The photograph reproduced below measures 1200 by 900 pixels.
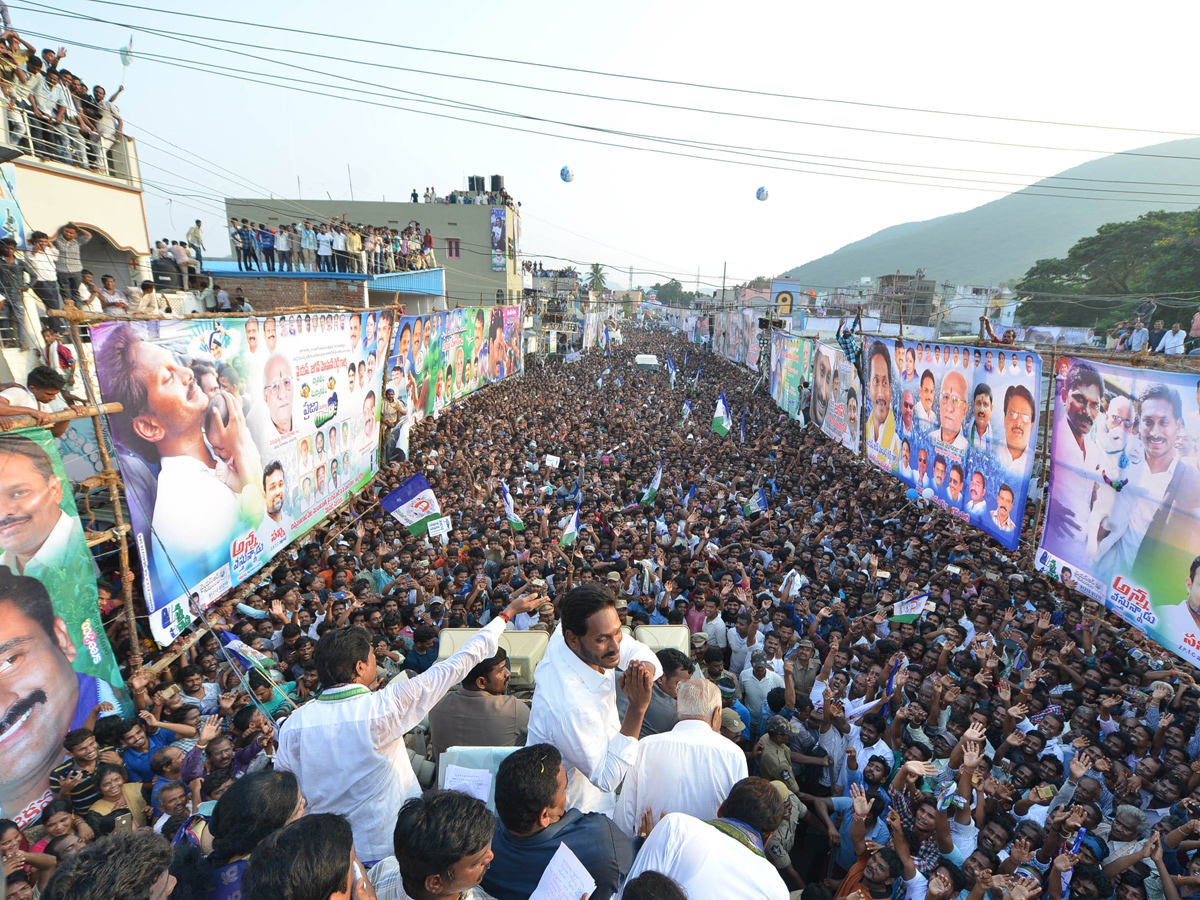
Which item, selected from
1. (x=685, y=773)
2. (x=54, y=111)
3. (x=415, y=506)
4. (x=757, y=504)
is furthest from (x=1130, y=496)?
(x=54, y=111)

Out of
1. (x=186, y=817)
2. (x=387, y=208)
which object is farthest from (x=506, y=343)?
(x=186, y=817)

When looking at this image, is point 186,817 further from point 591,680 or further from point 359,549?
point 359,549

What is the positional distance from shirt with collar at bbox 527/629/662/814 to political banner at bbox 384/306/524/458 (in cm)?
1033

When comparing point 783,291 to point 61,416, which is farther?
point 783,291

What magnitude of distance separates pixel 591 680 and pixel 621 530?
6.40 meters

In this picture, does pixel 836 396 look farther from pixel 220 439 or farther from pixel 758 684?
pixel 220 439

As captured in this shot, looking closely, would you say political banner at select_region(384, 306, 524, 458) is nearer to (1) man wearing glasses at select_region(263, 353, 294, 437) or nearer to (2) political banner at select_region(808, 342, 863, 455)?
(1) man wearing glasses at select_region(263, 353, 294, 437)

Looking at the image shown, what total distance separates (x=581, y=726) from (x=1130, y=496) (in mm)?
6416

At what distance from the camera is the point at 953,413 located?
9.42 metres

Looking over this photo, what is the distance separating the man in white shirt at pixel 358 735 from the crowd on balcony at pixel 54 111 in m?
10.1

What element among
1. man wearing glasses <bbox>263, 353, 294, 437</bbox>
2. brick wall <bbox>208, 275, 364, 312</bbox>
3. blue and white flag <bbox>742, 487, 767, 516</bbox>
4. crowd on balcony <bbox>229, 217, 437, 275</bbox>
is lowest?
blue and white flag <bbox>742, 487, 767, 516</bbox>

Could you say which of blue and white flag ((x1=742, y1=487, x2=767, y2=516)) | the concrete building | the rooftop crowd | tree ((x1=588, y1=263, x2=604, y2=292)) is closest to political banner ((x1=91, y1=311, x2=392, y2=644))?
the rooftop crowd

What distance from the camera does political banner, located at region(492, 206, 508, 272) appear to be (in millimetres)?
39562

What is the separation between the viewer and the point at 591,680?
8.55 ft
